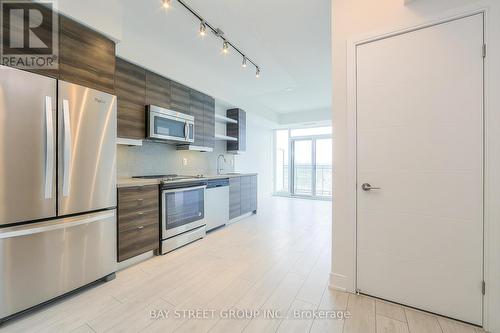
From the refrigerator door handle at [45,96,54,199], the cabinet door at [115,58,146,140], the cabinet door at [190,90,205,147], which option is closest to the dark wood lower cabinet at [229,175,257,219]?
the cabinet door at [190,90,205,147]

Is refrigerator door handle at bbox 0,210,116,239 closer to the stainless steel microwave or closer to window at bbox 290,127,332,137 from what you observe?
the stainless steel microwave

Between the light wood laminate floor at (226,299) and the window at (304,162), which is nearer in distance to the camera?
the light wood laminate floor at (226,299)

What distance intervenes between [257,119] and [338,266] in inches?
199

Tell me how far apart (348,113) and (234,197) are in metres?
2.92

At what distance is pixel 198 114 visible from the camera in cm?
395

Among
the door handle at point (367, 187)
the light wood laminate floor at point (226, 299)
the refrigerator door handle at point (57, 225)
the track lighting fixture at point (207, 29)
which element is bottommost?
the light wood laminate floor at point (226, 299)

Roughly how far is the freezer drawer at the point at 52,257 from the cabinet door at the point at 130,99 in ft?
3.77

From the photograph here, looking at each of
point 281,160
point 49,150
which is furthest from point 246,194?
point 281,160

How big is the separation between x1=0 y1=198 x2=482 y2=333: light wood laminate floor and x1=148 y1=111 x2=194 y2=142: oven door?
1.62m

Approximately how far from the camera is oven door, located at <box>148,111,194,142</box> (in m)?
3.03

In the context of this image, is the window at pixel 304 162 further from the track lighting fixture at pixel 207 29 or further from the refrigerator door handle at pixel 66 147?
the refrigerator door handle at pixel 66 147

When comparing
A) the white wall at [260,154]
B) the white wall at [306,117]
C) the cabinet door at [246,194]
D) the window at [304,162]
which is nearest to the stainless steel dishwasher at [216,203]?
the cabinet door at [246,194]

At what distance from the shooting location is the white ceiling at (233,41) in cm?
246

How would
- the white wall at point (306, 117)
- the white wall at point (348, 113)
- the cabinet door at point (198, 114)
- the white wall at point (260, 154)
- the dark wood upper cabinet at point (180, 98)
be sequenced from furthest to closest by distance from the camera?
1. the white wall at point (306, 117)
2. the white wall at point (260, 154)
3. the cabinet door at point (198, 114)
4. the dark wood upper cabinet at point (180, 98)
5. the white wall at point (348, 113)
